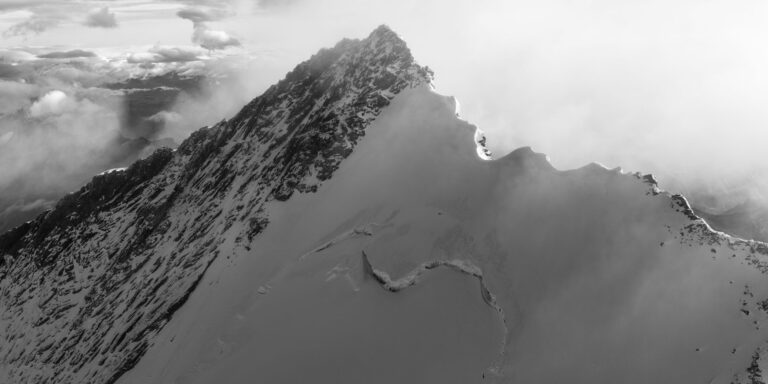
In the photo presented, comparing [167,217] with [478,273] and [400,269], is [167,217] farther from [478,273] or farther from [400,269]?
[478,273]

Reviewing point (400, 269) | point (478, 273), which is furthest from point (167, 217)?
point (478, 273)

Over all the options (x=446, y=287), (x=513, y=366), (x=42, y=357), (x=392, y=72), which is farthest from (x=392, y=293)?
(x=42, y=357)

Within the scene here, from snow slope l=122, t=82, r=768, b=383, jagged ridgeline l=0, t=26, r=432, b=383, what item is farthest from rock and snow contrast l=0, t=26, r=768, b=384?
jagged ridgeline l=0, t=26, r=432, b=383

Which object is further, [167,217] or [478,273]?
[167,217]

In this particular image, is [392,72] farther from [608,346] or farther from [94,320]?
[94,320]

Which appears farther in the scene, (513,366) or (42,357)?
(42,357)

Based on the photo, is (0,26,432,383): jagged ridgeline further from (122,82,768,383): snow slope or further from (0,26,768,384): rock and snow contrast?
(122,82,768,383): snow slope
